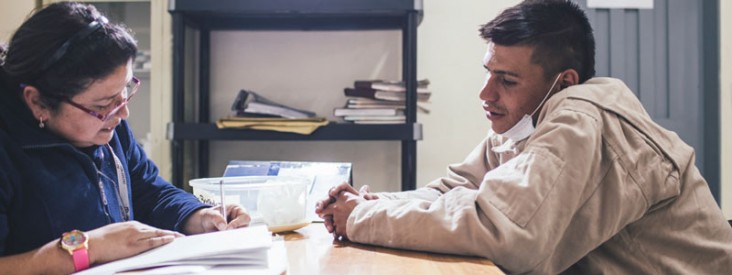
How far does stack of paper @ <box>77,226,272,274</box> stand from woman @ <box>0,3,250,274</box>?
0.16 ft

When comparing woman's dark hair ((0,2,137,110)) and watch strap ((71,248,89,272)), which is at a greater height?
woman's dark hair ((0,2,137,110))

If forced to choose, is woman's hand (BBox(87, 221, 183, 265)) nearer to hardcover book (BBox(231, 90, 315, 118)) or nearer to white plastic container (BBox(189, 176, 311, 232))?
white plastic container (BBox(189, 176, 311, 232))

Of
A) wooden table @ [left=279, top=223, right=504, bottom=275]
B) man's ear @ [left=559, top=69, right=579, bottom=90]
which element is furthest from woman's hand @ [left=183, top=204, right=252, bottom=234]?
man's ear @ [left=559, top=69, right=579, bottom=90]

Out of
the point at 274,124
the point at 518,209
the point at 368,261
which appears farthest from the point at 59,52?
the point at 274,124

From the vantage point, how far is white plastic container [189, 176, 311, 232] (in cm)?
114

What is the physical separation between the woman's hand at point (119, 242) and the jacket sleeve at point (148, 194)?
0.37 meters

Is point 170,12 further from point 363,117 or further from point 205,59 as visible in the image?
point 363,117

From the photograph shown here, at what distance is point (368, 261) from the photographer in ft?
2.99

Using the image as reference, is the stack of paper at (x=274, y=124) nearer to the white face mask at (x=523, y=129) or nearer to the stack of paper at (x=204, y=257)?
the white face mask at (x=523, y=129)

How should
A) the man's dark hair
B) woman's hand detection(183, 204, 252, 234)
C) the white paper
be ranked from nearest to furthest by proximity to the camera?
woman's hand detection(183, 204, 252, 234) < the man's dark hair < the white paper

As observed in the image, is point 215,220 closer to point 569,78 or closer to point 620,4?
point 569,78

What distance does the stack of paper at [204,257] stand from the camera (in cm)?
76

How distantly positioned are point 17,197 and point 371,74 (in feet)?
5.76

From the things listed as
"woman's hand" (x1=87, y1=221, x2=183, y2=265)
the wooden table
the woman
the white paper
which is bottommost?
the wooden table
